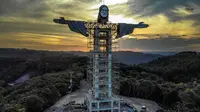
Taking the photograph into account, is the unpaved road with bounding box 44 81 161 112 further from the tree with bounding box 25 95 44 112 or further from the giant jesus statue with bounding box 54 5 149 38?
the giant jesus statue with bounding box 54 5 149 38

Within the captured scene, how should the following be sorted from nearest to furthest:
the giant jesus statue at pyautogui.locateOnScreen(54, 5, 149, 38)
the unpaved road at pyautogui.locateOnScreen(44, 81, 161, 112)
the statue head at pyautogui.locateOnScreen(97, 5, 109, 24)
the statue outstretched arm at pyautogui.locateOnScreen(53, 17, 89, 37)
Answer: the statue outstretched arm at pyautogui.locateOnScreen(53, 17, 89, 37) < the giant jesus statue at pyautogui.locateOnScreen(54, 5, 149, 38) < the statue head at pyautogui.locateOnScreen(97, 5, 109, 24) < the unpaved road at pyautogui.locateOnScreen(44, 81, 161, 112)

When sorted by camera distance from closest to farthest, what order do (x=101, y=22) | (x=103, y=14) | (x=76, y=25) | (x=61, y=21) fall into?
(x=61, y=21)
(x=76, y=25)
(x=103, y=14)
(x=101, y=22)

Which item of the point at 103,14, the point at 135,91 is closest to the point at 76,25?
the point at 103,14

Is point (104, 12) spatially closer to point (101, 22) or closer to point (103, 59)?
point (101, 22)

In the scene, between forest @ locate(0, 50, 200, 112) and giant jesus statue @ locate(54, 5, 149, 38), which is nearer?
giant jesus statue @ locate(54, 5, 149, 38)

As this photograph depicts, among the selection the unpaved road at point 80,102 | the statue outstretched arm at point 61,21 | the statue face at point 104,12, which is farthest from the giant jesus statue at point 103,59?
the unpaved road at point 80,102

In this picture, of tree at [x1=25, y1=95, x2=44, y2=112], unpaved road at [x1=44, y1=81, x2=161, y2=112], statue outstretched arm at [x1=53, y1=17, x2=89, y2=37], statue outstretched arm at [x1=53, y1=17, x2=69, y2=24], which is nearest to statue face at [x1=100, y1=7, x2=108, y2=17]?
statue outstretched arm at [x1=53, y1=17, x2=89, y2=37]

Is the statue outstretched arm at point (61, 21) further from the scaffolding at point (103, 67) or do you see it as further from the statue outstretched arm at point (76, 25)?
the scaffolding at point (103, 67)

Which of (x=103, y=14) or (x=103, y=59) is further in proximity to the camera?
(x=103, y=59)
